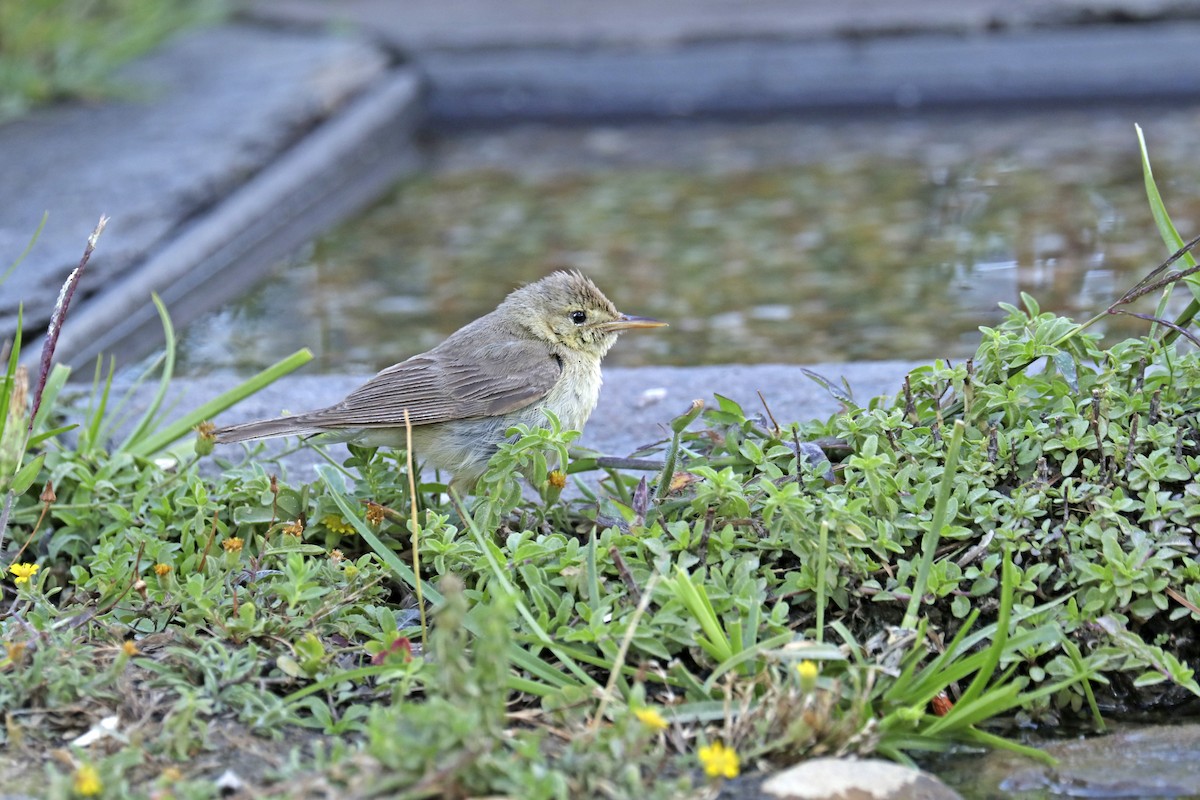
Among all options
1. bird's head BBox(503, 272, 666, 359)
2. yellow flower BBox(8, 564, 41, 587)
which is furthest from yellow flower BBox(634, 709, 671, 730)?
→ bird's head BBox(503, 272, 666, 359)

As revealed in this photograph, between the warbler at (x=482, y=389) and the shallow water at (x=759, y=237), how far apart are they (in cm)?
148

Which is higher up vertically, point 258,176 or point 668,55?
point 668,55

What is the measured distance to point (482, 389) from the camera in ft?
13.5

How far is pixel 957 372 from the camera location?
11.9 feet

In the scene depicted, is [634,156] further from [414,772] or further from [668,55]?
[414,772]

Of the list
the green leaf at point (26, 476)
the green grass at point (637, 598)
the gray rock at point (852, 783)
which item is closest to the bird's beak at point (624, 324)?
the green grass at point (637, 598)

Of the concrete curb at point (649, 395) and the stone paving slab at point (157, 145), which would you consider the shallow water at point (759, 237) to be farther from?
the concrete curb at point (649, 395)

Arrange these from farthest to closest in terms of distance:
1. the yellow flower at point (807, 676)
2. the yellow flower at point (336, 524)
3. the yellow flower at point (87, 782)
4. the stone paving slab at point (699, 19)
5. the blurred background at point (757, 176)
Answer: the stone paving slab at point (699, 19) → the blurred background at point (757, 176) → the yellow flower at point (336, 524) → the yellow flower at point (807, 676) → the yellow flower at point (87, 782)

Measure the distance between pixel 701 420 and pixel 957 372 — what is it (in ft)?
2.85

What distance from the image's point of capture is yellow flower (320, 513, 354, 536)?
12.3 ft

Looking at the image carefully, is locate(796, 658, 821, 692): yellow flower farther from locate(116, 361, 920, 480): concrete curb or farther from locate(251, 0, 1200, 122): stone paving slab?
locate(251, 0, 1200, 122): stone paving slab

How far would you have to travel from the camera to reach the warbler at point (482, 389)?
397cm

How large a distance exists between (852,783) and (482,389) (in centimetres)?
174

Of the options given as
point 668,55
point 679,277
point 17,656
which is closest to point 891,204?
point 679,277
